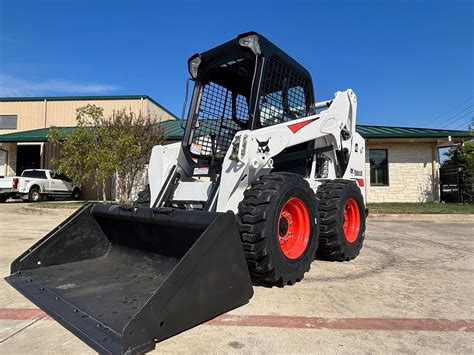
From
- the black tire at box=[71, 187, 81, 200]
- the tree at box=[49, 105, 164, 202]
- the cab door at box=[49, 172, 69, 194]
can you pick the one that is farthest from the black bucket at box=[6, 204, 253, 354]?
the black tire at box=[71, 187, 81, 200]

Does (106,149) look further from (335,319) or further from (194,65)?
(335,319)

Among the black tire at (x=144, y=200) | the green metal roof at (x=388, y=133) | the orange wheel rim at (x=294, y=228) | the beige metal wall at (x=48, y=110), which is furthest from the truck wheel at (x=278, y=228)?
the beige metal wall at (x=48, y=110)

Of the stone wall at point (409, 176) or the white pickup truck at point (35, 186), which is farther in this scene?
the white pickup truck at point (35, 186)

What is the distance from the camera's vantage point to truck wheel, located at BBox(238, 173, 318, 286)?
3.54 m

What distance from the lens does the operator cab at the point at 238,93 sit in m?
4.54

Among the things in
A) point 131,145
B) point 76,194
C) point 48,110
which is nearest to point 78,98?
point 48,110

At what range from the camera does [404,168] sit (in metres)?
18.2

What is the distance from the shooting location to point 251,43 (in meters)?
4.38

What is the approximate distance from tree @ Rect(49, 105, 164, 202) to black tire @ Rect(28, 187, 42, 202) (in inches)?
166

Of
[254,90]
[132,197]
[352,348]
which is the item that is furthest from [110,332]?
[132,197]

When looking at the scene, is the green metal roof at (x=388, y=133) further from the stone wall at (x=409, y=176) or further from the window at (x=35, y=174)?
the window at (x=35, y=174)

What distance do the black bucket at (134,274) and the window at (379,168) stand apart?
1621 centimetres

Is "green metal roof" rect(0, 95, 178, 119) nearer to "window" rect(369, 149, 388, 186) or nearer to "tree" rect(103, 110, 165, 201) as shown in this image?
"tree" rect(103, 110, 165, 201)

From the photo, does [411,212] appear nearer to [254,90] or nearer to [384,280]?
[384,280]
